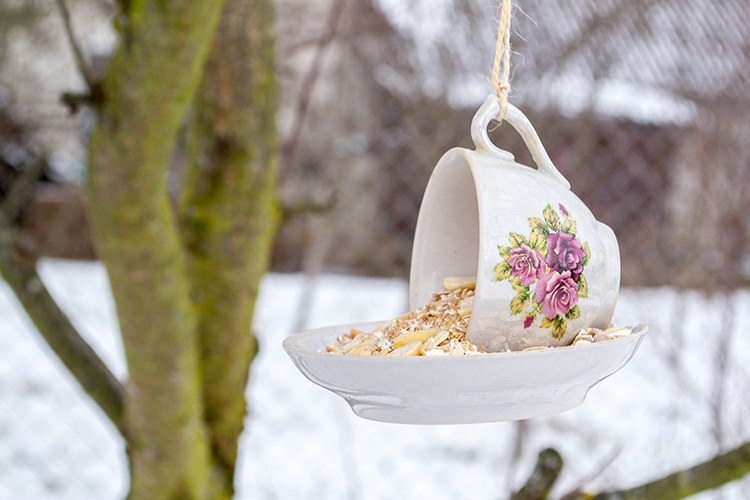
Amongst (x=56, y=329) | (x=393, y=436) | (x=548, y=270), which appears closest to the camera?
(x=548, y=270)

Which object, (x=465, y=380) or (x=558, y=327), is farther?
(x=558, y=327)

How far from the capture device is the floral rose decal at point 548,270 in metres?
0.73

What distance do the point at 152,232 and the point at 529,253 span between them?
2.05 feet

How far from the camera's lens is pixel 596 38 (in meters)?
2.15

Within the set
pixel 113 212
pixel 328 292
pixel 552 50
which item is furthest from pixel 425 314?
pixel 328 292

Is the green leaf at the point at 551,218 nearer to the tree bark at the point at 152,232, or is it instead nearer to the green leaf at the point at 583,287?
the green leaf at the point at 583,287

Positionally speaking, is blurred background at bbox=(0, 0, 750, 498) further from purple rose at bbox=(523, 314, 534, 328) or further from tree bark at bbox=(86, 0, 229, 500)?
purple rose at bbox=(523, 314, 534, 328)

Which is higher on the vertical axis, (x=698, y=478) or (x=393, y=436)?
(x=698, y=478)

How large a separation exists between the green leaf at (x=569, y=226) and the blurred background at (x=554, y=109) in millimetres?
851

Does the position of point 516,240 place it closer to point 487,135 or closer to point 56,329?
point 487,135

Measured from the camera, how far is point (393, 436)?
9.89 feet

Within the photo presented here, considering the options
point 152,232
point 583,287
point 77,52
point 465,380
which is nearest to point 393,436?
point 152,232

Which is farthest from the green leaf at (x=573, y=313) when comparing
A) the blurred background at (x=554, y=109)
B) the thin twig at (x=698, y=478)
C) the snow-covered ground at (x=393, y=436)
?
the snow-covered ground at (x=393, y=436)

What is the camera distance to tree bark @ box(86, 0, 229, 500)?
1.03 meters
